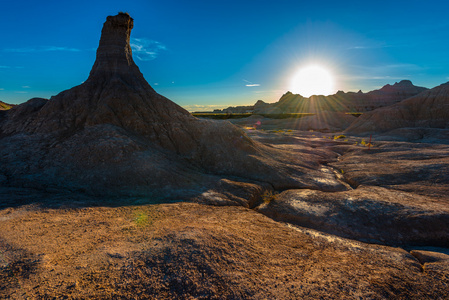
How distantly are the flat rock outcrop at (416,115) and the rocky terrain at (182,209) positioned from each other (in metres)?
27.7

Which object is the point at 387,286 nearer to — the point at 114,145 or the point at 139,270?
the point at 139,270

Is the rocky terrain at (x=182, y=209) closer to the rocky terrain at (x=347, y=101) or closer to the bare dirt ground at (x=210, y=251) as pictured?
the bare dirt ground at (x=210, y=251)

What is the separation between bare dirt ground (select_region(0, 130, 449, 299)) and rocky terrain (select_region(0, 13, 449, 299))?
1.4 inches

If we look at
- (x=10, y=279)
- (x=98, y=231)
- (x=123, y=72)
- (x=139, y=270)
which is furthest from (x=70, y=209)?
(x=123, y=72)

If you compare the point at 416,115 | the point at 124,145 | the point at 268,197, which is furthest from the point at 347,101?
the point at 124,145

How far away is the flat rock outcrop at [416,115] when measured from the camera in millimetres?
36938

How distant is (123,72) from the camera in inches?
653

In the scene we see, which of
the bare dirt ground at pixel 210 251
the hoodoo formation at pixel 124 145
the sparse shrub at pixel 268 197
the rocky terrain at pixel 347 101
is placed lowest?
the sparse shrub at pixel 268 197

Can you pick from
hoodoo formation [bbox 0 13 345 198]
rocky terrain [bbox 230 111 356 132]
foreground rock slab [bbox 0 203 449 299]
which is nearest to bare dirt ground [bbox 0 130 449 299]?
foreground rock slab [bbox 0 203 449 299]

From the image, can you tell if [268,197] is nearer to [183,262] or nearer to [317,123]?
[183,262]

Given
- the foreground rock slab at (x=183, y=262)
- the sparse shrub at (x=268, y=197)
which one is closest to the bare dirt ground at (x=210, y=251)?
the foreground rock slab at (x=183, y=262)

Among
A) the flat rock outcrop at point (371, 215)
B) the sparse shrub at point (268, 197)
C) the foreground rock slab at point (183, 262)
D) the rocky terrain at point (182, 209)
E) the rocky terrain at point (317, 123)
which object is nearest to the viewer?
the foreground rock slab at point (183, 262)

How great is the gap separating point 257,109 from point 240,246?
135224 millimetres

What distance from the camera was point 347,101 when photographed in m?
120
